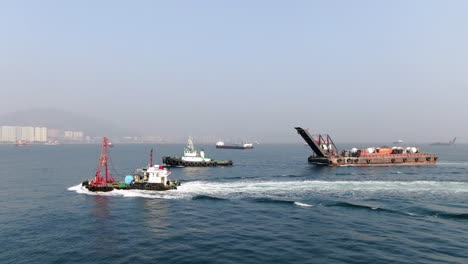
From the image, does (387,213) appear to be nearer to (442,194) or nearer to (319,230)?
(319,230)

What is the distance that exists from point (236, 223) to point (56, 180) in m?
64.1

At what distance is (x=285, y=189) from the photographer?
74625 millimetres

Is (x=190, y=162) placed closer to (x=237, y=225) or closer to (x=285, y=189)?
(x=285, y=189)

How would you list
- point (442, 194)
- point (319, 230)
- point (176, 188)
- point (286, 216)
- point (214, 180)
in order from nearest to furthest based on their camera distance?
point (319, 230) → point (286, 216) → point (442, 194) → point (176, 188) → point (214, 180)

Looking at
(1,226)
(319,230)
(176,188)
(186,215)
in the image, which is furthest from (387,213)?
A: (1,226)

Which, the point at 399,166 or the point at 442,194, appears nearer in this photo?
the point at 442,194

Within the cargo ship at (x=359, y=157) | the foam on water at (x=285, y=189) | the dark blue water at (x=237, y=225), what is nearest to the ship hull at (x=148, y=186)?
the foam on water at (x=285, y=189)

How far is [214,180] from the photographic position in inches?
3575

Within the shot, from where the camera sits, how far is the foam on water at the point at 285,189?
224 feet

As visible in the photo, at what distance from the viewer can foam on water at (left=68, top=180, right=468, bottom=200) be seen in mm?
68188

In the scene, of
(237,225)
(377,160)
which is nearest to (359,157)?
(377,160)

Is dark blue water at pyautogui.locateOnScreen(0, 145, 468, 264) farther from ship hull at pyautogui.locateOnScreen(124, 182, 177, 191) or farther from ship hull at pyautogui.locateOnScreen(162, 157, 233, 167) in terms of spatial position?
ship hull at pyautogui.locateOnScreen(162, 157, 233, 167)

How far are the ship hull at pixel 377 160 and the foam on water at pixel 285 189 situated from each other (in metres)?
49.8

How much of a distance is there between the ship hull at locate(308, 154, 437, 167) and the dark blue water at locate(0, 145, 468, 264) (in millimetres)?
→ 60022
